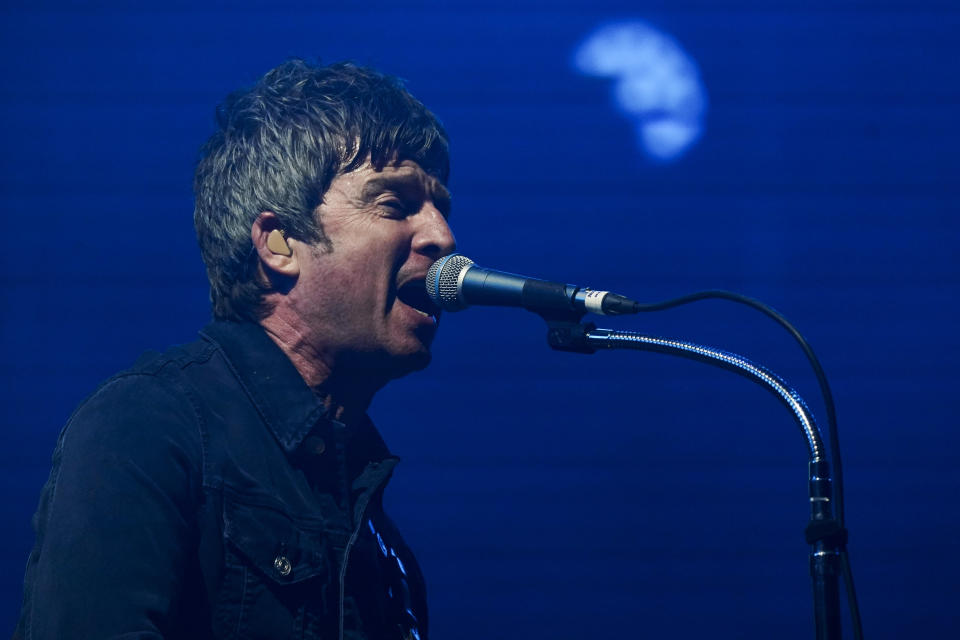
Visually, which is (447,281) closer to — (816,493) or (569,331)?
(569,331)

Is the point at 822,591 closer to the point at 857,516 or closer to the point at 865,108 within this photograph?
the point at 857,516

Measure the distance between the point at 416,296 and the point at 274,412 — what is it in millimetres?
428

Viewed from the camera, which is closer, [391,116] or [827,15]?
[391,116]

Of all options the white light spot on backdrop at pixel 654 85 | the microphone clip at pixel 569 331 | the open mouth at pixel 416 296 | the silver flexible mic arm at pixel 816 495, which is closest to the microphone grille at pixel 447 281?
the open mouth at pixel 416 296

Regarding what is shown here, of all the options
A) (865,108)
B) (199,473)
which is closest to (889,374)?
(865,108)

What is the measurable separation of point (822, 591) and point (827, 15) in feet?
7.57

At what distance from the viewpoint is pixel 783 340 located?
2.84 meters

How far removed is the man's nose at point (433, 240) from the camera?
205 cm

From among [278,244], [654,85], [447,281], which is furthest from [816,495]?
[654,85]

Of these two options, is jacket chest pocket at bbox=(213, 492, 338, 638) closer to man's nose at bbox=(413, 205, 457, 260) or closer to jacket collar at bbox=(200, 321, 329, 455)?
jacket collar at bbox=(200, 321, 329, 455)

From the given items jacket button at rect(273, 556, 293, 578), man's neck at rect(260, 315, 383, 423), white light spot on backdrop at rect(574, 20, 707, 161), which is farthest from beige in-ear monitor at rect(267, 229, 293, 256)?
white light spot on backdrop at rect(574, 20, 707, 161)

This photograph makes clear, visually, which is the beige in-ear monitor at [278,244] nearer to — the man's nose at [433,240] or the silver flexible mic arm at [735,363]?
the man's nose at [433,240]

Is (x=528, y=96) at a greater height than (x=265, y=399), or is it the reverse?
(x=528, y=96)

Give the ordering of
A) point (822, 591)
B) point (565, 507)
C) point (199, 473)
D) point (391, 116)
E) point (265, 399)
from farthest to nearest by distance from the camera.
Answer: point (565, 507) < point (391, 116) < point (265, 399) < point (199, 473) < point (822, 591)
